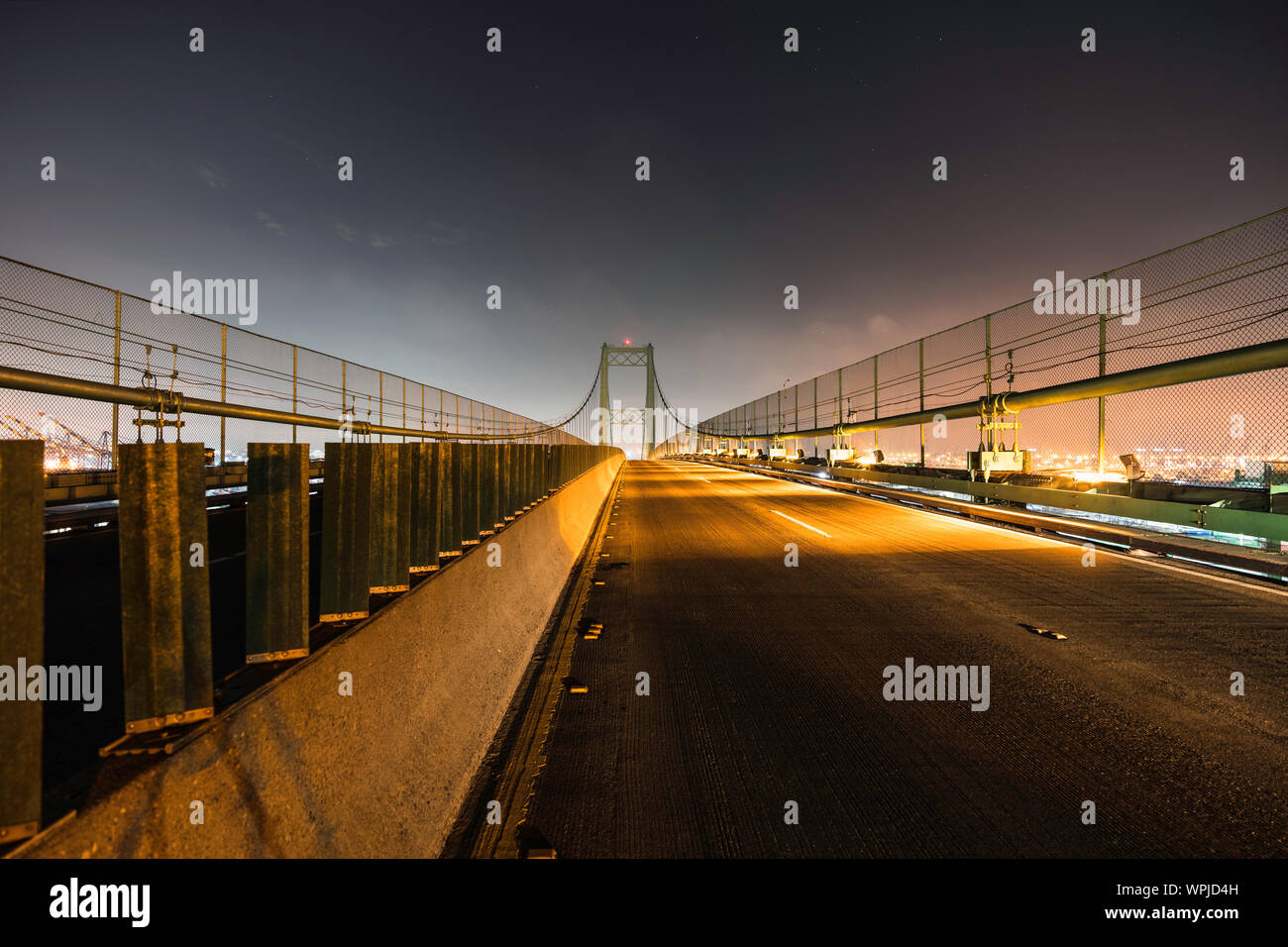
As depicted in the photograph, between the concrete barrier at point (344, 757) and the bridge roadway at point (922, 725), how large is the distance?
50cm

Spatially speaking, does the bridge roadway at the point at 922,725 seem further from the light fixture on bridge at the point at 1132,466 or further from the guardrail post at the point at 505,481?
the light fixture on bridge at the point at 1132,466

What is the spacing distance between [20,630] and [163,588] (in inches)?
20.1

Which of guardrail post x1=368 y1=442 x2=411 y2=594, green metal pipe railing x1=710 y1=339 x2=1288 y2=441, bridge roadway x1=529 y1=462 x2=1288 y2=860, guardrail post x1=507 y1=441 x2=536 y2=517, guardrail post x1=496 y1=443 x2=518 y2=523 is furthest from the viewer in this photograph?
green metal pipe railing x1=710 y1=339 x2=1288 y2=441

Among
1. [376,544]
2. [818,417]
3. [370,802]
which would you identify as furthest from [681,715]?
[818,417]

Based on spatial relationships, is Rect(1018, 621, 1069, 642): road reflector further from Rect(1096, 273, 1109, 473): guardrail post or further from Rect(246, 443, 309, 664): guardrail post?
Rect(1096, 273, 1109, 473): guardrail post

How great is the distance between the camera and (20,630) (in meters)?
1.48

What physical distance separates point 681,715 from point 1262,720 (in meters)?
3.48

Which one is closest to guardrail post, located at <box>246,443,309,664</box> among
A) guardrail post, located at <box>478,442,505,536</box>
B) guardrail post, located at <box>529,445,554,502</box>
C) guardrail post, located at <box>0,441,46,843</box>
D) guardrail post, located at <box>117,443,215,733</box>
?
guardrail post, located at <box>117,443,215,733</box>

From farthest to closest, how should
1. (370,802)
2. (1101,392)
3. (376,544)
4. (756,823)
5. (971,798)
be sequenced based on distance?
(1101,392), (376,544), (971,798), (756,823), (370,802)

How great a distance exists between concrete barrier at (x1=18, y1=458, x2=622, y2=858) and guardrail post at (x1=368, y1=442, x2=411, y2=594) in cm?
31

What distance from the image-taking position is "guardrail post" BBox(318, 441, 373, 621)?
3.16 metres

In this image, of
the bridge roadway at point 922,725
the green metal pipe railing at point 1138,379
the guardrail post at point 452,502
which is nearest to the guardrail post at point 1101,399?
the green metal pipe railing at point 1138,379

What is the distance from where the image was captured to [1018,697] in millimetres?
3756

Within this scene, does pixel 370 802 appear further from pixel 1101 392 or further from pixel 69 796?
pixel 1101 392
